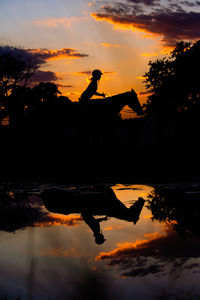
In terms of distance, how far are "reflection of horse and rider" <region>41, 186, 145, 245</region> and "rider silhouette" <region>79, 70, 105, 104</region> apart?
25.5 ft

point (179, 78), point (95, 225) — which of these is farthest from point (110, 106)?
point (179, 78)

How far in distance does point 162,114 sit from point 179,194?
49.4 feet

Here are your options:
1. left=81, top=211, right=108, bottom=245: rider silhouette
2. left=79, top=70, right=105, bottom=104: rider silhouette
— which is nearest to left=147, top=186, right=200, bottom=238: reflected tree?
left=81, top=211, right=108, bottom=245: rider silhouette

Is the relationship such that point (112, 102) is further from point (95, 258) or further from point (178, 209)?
point (95, 258)

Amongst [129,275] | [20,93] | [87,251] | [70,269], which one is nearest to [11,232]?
[87,251]

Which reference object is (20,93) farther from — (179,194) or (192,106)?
(179,194)

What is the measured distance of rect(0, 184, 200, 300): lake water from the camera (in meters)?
3.80

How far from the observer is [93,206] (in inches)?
338

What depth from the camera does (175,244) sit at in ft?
17.8

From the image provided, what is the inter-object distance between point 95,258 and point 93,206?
12.0 ft

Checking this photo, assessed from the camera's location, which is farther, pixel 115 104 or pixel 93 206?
pixel 115 104

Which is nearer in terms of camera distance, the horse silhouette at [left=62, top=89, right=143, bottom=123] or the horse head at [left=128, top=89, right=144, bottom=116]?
the horse silhouette at [left=62, top=89, right=143, bottom=123]

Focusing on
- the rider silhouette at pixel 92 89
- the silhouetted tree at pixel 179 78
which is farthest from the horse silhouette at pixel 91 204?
the silhouetted tree at pixel 179 78

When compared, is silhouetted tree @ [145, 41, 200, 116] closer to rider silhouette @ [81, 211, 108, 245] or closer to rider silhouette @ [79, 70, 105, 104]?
rider silhouette @ [79, 70, 105, 104]
